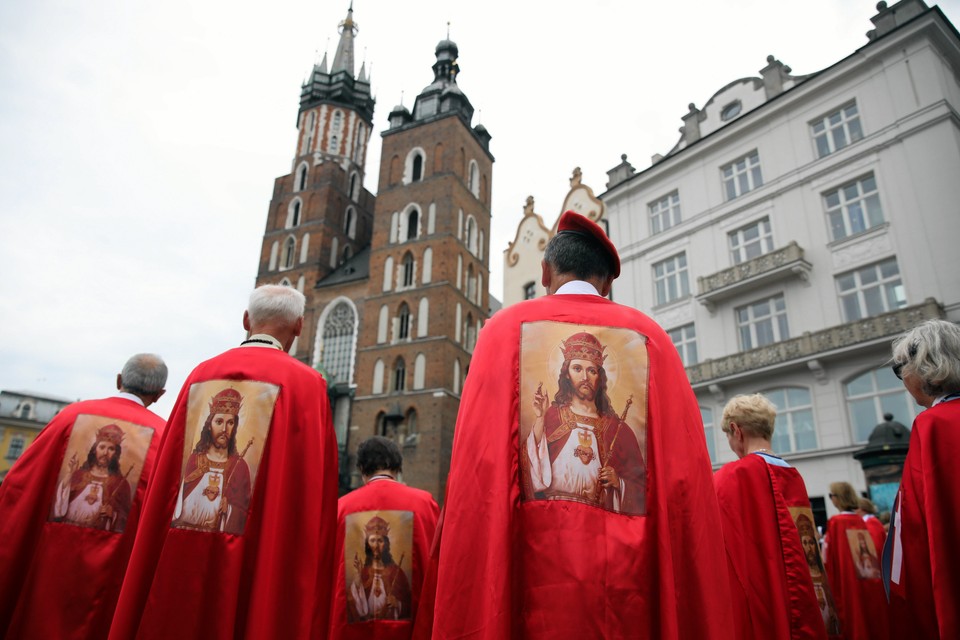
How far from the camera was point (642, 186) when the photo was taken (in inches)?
884

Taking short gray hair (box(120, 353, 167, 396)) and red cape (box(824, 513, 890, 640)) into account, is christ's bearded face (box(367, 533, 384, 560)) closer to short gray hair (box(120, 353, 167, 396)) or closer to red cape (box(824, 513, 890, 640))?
short gray hair (box(120, 353, 167, 396))

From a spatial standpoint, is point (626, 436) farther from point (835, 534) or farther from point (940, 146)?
point (940, 146)

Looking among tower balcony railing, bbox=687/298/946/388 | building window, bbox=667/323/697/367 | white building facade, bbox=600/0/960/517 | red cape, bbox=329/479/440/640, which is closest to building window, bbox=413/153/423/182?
white building facade, bbox=600/0/960/517

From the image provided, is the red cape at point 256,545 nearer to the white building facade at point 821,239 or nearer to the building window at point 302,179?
the white building facade at point 821,239

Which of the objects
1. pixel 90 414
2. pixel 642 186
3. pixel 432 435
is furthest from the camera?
pixel 432 435

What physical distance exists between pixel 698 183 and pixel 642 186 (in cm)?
219

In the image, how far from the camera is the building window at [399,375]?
35.0 meters

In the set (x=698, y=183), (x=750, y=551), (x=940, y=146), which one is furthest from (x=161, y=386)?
(x=698, y=183)

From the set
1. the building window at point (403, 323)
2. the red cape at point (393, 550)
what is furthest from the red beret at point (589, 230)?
the building window at point (403, 323)

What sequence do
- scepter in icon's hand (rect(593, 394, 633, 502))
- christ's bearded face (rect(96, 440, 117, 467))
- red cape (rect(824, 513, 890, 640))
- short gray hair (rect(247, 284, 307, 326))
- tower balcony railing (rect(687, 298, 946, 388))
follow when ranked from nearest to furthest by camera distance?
scepter in icon's hand (rect(593, 394, 633, 502)) → short gray hair (rect(247, 284, 307, 326)) → christ's bearded face (rect(96, 440, 117, 467)) → red cape (rect(824, 513, 890, 640)) → tower balcony railing (rect(687, 298, 946, 388))

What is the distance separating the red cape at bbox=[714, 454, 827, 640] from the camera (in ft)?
11.4

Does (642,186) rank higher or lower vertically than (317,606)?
higher

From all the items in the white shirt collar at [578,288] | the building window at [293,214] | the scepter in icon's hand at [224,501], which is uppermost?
the building window at [293,214]

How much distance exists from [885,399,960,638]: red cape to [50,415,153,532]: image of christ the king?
4361mm
